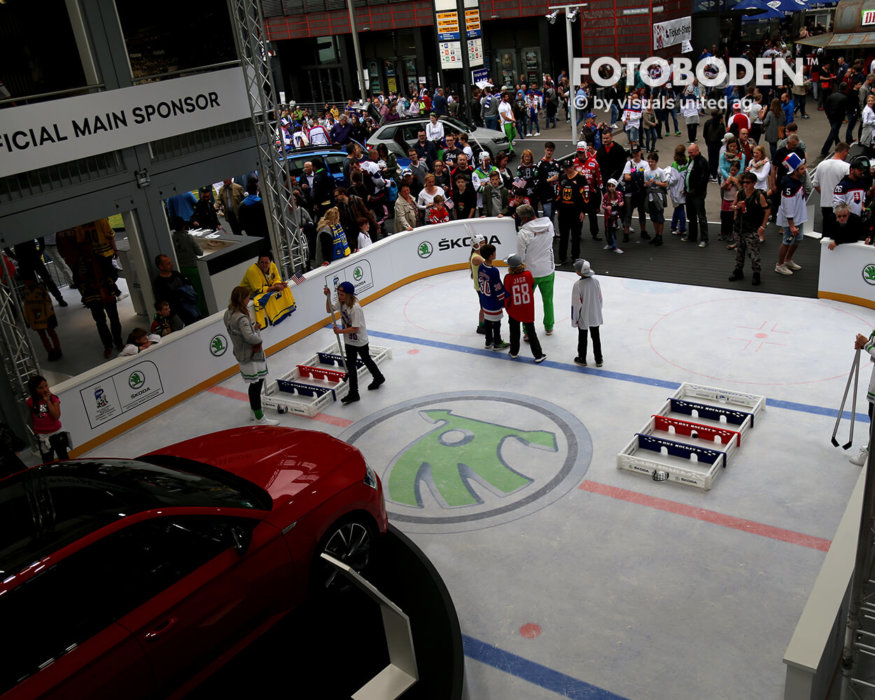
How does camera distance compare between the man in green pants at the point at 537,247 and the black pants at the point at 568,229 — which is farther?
the black pants at the point at 568,229

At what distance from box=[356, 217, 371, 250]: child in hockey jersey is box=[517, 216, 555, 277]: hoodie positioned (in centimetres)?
347

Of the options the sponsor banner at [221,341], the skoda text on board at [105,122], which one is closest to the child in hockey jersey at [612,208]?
the sponsor banner at [221,341]

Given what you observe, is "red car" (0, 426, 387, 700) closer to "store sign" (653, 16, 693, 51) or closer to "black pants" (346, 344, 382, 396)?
"black pants" (346, 344, 382, 396)

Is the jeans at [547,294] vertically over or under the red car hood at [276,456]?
under

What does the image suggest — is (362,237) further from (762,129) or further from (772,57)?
(772,57)

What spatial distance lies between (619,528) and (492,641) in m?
1.76

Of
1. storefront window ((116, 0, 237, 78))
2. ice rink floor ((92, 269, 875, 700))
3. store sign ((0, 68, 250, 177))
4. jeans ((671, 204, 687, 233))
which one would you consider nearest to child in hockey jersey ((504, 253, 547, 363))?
ice rink floor ((92, 269, 875, 700))

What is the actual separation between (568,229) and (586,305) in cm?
439

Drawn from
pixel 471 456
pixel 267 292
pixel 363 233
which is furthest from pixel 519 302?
pixel 363 233

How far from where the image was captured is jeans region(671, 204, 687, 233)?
14.6 meters

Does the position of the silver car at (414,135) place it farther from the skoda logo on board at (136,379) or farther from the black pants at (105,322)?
the skoda logo on board at (136,379)

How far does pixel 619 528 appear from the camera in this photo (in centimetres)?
723

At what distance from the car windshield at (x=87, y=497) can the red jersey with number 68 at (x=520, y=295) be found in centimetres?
496

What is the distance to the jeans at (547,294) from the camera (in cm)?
1107
